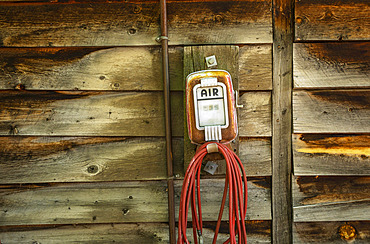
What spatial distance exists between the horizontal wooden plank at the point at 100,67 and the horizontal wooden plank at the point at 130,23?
4 cm

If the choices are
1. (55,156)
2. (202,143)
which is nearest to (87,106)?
(55,156)

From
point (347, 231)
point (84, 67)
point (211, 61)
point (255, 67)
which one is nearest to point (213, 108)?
point (211, 61)

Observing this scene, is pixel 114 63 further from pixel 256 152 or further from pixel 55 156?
pixel 256 152

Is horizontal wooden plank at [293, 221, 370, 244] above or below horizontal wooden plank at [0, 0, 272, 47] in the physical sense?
below

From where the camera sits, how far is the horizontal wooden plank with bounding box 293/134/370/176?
3.77 feet

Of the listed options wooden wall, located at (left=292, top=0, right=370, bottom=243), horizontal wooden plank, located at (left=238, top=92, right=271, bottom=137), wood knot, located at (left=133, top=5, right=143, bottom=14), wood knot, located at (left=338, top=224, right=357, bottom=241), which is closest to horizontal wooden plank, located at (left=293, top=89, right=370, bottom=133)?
wooden wall, located at (left=292, top=0, right=370, bottom=243)

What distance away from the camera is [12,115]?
114 centimetres

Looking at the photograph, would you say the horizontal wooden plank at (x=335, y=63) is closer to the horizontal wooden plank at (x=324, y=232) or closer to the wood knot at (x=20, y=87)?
the horizontal wooden plank at (x=324, y=232)

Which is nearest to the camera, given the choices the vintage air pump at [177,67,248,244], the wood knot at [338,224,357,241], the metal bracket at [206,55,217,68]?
the vintage air pump at [177,67,248,244]

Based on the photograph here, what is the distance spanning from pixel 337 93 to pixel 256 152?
1.44ft

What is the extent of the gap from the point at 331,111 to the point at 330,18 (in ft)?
1.32

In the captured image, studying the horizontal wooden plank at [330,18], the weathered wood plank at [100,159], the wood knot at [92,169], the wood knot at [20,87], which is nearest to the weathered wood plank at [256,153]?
the weathered wood plank at [100,159]

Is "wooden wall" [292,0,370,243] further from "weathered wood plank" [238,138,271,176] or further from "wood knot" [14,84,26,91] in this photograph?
"wood knot" [14,84,26,91]

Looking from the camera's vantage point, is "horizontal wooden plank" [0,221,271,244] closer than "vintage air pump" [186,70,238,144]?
No
